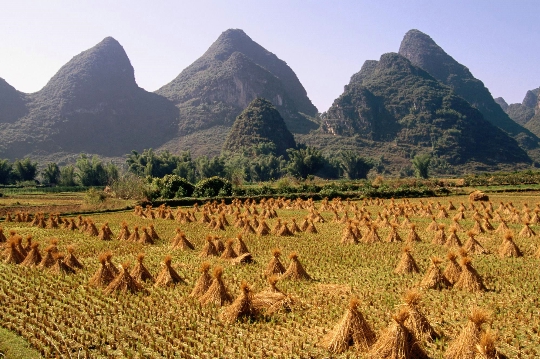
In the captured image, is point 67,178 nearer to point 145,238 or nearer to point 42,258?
point 145,238

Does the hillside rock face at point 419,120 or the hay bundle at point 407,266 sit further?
the hillside rock face at point 419,120

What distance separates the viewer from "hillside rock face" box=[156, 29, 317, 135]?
129m

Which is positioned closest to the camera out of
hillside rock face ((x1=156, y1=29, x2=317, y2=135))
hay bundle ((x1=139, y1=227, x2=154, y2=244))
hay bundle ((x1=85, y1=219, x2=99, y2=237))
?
hay bundle ((x1=139, y1=227, x2=154, y2=244))

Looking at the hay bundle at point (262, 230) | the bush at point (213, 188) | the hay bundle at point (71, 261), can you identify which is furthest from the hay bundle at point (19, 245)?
the bush at point (213, 188)

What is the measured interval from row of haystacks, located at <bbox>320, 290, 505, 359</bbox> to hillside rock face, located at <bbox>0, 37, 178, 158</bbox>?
101 meters

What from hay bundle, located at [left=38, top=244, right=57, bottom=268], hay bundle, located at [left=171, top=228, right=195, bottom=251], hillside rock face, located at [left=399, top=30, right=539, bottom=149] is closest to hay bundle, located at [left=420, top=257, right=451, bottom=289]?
hay bundle, located at [left=171, top=228, right=195, bottom=251]

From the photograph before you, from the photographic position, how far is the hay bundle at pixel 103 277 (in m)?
11.8

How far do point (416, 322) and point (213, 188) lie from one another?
35991mm

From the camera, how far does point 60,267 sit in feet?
43.3

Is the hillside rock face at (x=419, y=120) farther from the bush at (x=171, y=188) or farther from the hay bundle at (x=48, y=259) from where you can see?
the hay bundle at (x=48, y=259)

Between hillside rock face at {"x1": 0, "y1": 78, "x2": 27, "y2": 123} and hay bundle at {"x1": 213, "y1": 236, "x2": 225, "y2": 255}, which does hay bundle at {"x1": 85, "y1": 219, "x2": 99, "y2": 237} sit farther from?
hillside rock face at {"x1": 0, "y1": 78, "x2": 27, "y2": 123}

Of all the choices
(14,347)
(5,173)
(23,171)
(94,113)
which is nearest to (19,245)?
(14,347)

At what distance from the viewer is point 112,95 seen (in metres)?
132

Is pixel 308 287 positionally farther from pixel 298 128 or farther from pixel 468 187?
pixel 298 128
